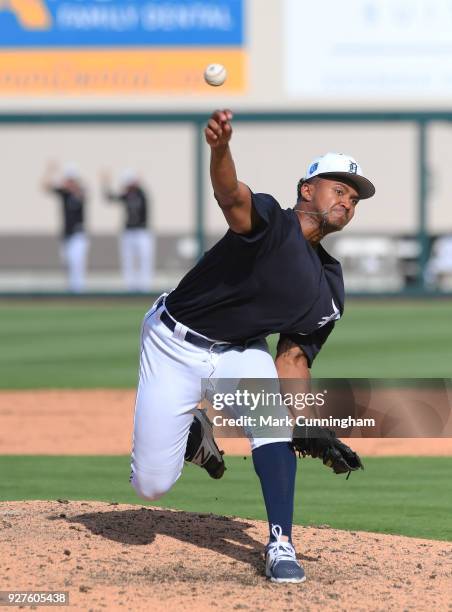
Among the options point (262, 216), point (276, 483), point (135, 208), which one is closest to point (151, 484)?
point (276, 483)

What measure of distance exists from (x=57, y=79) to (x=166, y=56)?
2712mm

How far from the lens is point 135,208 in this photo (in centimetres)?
2169

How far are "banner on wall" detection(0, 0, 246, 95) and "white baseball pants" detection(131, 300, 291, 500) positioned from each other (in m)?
26.1

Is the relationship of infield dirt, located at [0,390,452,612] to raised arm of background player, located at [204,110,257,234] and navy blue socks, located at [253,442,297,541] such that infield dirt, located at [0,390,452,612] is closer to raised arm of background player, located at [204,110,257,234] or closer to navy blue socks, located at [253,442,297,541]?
navy blue socks, located at [253,442,297,541]

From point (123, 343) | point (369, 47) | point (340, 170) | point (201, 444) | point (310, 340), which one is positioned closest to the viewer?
point (340, 170)

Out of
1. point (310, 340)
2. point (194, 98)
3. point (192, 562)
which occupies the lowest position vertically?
point (192, 562)

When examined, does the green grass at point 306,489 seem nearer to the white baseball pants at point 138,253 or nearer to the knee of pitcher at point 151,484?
the knee of pitcher at point 151,484

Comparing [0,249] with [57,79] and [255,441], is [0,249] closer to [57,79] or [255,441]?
[57,79]

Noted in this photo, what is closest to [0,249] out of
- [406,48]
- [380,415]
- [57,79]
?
[57,79]

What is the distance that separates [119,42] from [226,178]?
27.1 meters

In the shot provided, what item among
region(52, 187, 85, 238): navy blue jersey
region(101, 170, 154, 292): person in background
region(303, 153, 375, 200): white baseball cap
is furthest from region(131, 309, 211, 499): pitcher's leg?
region(52, 187, 85, 238): navy blue jersey

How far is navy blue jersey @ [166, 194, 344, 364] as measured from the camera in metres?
5.14

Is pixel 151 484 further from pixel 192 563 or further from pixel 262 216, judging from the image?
pixel 262 216

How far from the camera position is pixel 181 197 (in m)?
34.2
